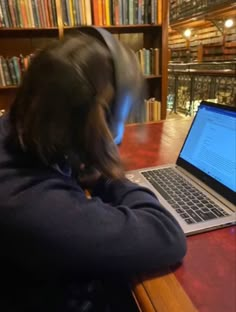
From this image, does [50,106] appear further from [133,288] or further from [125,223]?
[133,288]

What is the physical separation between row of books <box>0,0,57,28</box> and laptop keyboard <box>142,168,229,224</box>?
1.64m

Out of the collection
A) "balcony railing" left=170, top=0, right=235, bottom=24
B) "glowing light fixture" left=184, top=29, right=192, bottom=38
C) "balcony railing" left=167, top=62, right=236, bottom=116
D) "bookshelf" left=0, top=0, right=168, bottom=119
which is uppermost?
"balcony railing" left=170, top=0, right=235, bottom=24

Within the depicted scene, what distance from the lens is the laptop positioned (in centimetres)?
60

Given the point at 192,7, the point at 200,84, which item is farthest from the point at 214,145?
the point at 192,7

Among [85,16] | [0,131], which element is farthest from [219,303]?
[85,16]

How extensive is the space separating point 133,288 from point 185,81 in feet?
15.9

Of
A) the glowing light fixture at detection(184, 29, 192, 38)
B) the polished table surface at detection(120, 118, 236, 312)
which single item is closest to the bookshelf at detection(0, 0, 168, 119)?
the polished table surface at detection(120, 118, 236, 312)

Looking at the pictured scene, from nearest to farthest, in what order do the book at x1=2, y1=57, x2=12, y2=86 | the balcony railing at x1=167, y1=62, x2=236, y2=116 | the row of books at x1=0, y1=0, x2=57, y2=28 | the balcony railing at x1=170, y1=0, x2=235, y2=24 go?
the row of books at x1=0, y1=0, x2=57, y2=28
the book at x1=2, y1=57, x2=12, y2=86
the balcony railing at x1=167, y1=62, x2=236, y2=116
the balcony railing at x1=170, y1=0, x2=235, y2=24

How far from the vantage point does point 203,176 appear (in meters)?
0.75

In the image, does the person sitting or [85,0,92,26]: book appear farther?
[85,0,92,26]: book

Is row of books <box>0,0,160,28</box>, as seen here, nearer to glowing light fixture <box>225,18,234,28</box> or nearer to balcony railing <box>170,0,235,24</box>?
balcony railing <box>170,0,235,24</box>

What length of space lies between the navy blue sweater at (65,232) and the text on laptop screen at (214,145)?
27 cm

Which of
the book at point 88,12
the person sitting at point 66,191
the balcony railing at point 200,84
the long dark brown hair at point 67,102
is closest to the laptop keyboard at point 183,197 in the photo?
the person sitting at point 66,191


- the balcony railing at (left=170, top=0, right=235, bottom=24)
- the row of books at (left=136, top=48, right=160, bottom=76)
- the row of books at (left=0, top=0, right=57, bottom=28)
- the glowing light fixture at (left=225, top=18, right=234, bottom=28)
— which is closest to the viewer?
the row of books at (left=0, top=0, right=57, bottom=28)
